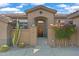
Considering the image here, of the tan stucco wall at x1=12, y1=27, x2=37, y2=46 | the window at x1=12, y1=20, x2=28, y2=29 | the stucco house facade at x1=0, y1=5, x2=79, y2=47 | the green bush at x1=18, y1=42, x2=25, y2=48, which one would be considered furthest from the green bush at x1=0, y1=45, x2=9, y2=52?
the window at x1=12, y1=20, x2=28, y2=29

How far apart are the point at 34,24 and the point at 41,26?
1.50ft

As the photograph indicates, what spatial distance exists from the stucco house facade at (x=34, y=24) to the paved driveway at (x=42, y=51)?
0.29 meters

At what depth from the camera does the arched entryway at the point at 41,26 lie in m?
9.20

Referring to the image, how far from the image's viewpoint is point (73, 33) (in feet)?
35.0

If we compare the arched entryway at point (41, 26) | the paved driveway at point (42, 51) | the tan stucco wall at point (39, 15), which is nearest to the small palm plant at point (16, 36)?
the paved driveway at point (42, 51)

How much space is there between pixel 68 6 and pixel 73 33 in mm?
2246

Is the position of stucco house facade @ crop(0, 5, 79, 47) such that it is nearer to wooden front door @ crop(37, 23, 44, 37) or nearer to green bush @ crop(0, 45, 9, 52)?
wooden front door @ crop(37, 23, 44, 37)

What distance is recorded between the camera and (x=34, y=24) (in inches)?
380

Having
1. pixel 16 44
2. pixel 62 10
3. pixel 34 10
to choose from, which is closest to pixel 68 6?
pixel 62 10

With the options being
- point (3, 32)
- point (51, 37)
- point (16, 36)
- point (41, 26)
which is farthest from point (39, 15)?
point (3, 32)

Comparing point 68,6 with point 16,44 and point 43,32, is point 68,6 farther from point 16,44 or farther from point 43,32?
point 16,44

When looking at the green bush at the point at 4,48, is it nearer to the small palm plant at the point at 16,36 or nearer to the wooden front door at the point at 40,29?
the small palm plant at the point at 16,36

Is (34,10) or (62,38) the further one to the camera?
(62,38)

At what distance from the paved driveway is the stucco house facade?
289mm
